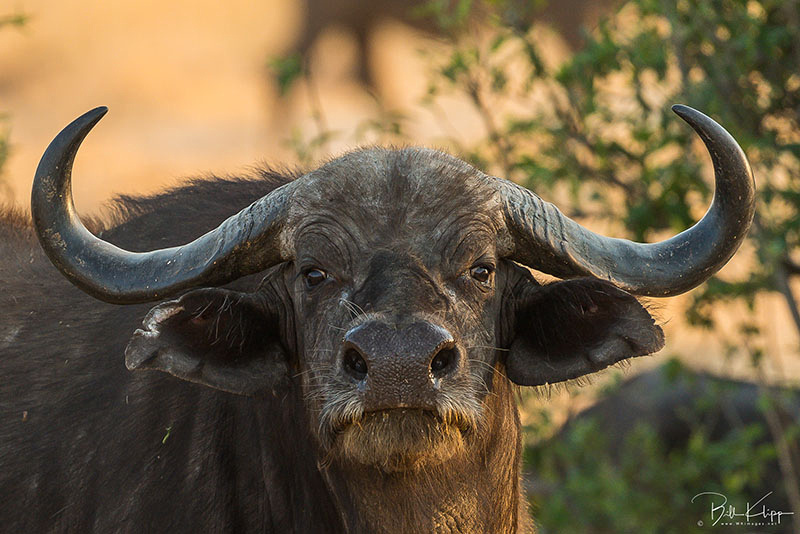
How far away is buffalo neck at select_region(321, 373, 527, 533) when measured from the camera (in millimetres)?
3900

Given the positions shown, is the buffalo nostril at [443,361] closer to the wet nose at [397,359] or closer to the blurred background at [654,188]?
Result: the wet nose at [397,359]

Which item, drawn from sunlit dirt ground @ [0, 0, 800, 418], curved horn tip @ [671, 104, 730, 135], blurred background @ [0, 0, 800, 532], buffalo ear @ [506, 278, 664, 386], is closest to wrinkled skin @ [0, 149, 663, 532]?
buffalo ear @ [506, 278, 664, 386]

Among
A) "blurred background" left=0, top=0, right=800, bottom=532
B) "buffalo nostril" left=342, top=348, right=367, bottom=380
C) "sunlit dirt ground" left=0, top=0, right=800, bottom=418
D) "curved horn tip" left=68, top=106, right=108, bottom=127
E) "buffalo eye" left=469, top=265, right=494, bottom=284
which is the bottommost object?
"sunlit dirt ground" left=0, top=0, right=800, bottom=418

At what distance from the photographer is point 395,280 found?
3619mm

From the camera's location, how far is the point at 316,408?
12.6 ft

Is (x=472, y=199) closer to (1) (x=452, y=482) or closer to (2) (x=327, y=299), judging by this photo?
(2) (x=327, y=299)

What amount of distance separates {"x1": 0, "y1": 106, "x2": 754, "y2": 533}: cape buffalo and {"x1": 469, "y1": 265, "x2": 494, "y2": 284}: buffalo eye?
2 centimetres

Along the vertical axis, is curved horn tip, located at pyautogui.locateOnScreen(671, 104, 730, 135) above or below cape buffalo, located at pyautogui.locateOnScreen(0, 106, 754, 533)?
above

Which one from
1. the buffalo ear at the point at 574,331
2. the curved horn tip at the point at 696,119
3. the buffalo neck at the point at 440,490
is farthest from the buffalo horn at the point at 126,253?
the curved horn tip at the point at 696,119

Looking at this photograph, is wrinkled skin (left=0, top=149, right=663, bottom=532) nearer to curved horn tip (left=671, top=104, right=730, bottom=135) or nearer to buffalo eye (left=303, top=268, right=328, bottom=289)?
buffalo eye (left=303, top=268, right=328, bottom=289)

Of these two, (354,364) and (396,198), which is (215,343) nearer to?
(354,364)

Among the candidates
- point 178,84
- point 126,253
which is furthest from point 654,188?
point 178,84

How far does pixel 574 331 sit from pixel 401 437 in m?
0.85

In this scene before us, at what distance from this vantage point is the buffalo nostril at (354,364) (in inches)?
136
